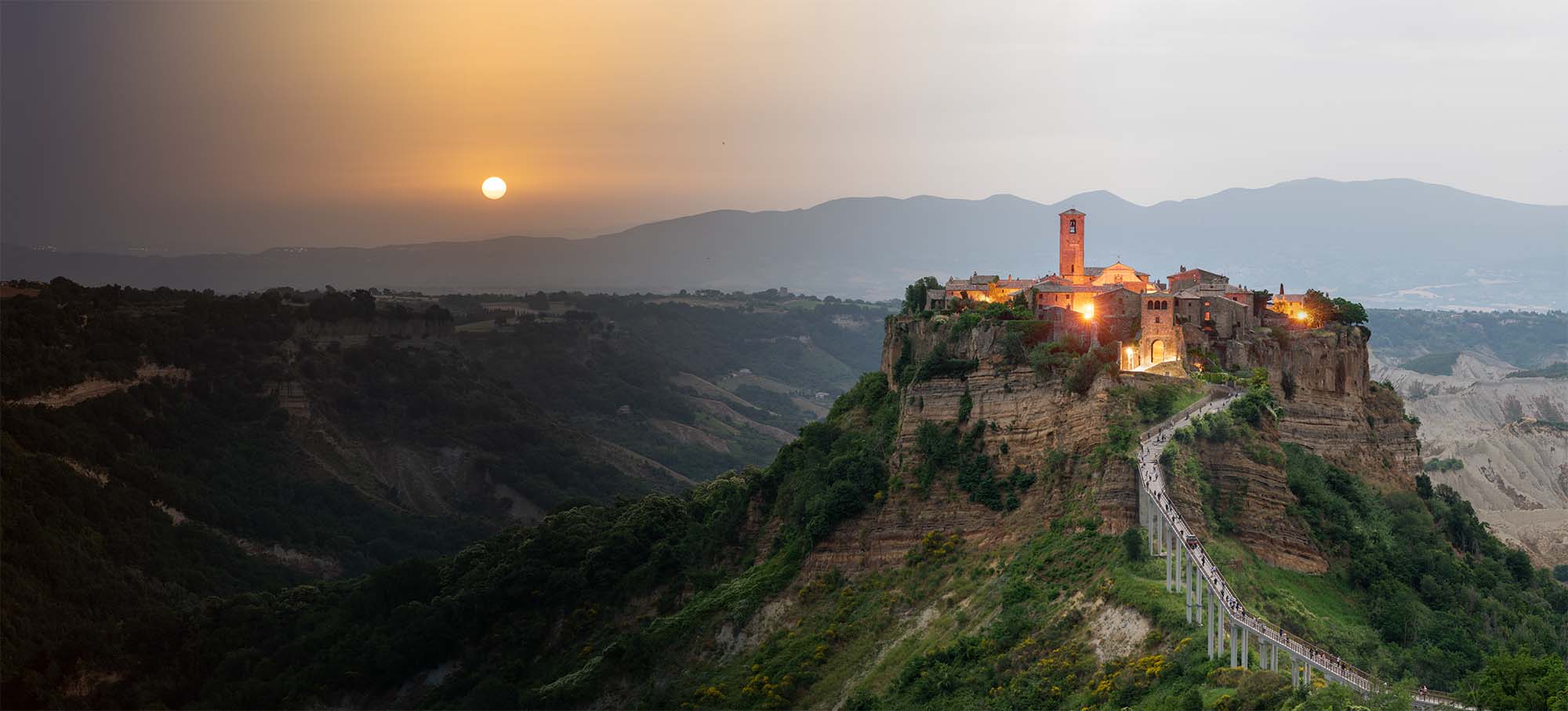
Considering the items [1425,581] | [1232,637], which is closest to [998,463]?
[1425,581]

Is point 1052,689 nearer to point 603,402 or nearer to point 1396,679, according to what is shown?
point 1396,679

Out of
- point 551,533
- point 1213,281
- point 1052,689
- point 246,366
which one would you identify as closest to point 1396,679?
point 1052,689

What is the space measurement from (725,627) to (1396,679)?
26746 mm

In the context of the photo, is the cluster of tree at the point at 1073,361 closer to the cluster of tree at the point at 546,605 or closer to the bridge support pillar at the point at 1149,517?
the bridge support pillar at the point at 1149,517

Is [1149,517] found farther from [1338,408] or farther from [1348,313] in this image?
[1348,313]

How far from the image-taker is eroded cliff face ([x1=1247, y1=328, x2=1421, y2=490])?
61375 millimetres

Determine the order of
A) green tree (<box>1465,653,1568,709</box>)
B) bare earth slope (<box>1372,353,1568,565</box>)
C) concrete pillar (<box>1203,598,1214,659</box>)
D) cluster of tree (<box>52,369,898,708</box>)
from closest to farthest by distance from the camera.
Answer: green tree (<box>1465,653,1568,709</box>), concrete pillar (<box>1203,598,1214,659</box>), cluster of tree (<box>52,369,898,708</box>), bare earth slope (<box>1372,353,1568,565</box>)

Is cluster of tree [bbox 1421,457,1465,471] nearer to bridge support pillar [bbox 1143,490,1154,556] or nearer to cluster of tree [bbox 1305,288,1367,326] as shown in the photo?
cluster of tree [bbox 1305,288,1367,326]

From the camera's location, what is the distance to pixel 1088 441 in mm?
52750

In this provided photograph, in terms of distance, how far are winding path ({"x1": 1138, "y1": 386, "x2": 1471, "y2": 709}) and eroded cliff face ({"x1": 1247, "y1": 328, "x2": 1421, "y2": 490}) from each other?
48.6 ft

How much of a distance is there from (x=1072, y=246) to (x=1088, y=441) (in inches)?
873

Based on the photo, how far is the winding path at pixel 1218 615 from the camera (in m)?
36.9

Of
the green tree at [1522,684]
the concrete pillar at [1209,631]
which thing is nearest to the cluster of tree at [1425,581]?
the concrete pillar at [1209,631]

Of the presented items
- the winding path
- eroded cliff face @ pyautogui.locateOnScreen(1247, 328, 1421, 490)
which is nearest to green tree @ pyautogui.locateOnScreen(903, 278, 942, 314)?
eroded cliff face @ pyautogui.locateOnScreen(1247, 328, 1421, 490)
